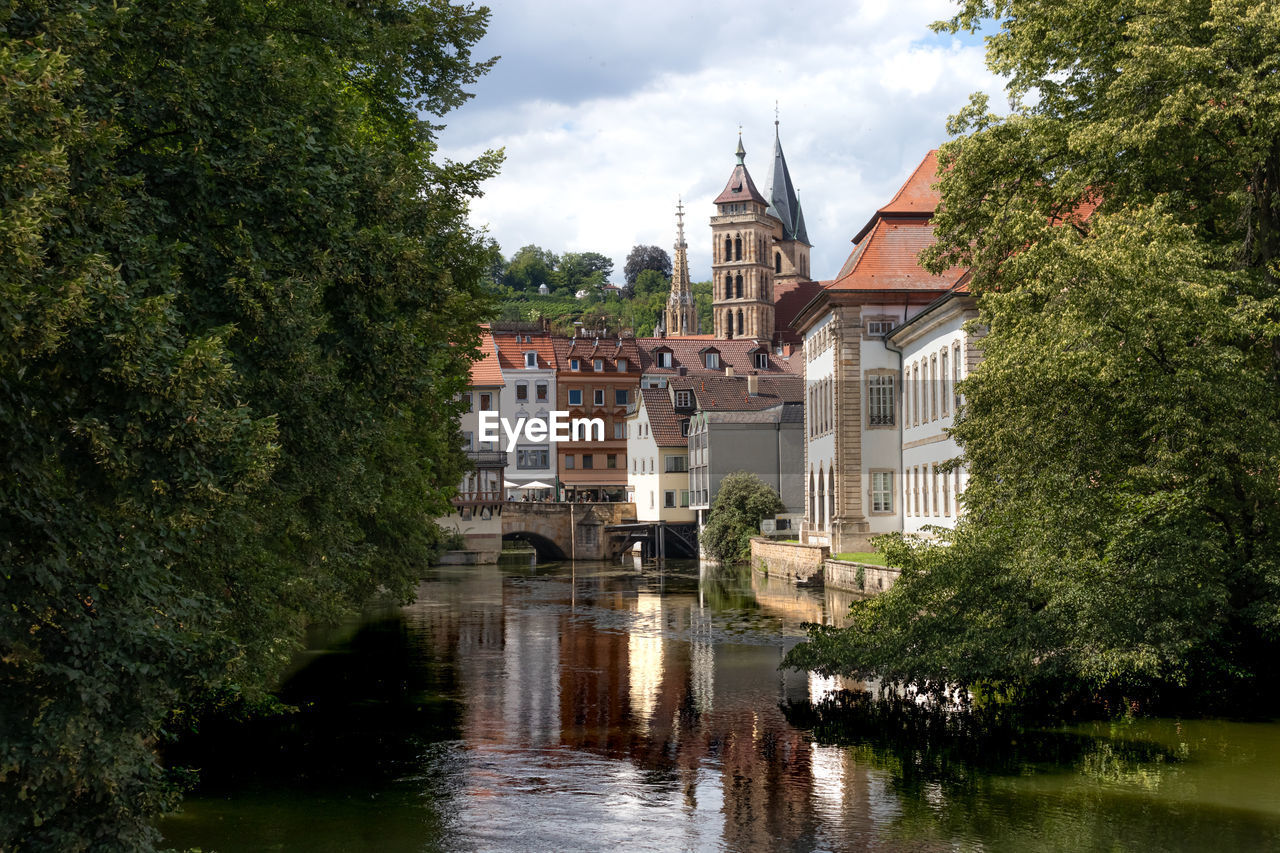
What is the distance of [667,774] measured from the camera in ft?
54.0

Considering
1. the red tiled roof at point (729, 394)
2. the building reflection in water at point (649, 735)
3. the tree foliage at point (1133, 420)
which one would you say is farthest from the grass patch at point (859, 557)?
the red tiled roof at point (729, 394)

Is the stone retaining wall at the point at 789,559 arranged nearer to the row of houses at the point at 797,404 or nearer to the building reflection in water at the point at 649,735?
the row of houses at the point at 797,404

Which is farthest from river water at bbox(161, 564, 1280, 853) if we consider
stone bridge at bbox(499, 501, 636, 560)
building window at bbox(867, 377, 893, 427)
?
stone bridge at bbox(499, 501, 636, 560)

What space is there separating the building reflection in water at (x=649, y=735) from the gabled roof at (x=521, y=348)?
58.7m

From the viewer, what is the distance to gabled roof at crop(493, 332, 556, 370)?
9656cm

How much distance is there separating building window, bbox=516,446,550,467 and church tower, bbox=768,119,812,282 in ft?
230

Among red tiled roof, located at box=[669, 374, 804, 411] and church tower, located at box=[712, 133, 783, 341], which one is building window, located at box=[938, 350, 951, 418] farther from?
church tower, located at box=[712, 133, 783, 341]

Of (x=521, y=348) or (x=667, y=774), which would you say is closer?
(x=667, y=774)

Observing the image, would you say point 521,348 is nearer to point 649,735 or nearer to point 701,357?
point 701,357

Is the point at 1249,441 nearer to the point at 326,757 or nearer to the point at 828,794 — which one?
the point at 828,794

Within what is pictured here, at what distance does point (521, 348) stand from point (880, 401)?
1982 inches

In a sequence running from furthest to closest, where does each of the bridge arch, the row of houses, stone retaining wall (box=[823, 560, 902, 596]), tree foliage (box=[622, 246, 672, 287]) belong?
tree foliage (box=[622, 246, 672, 287]) → the bridge arch → the row of houses → stone retaining wall (box=[823, 560, 902, 596])

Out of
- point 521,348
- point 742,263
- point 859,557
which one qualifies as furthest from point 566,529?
point 742,263

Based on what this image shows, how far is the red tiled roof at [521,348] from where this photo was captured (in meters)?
96.6
